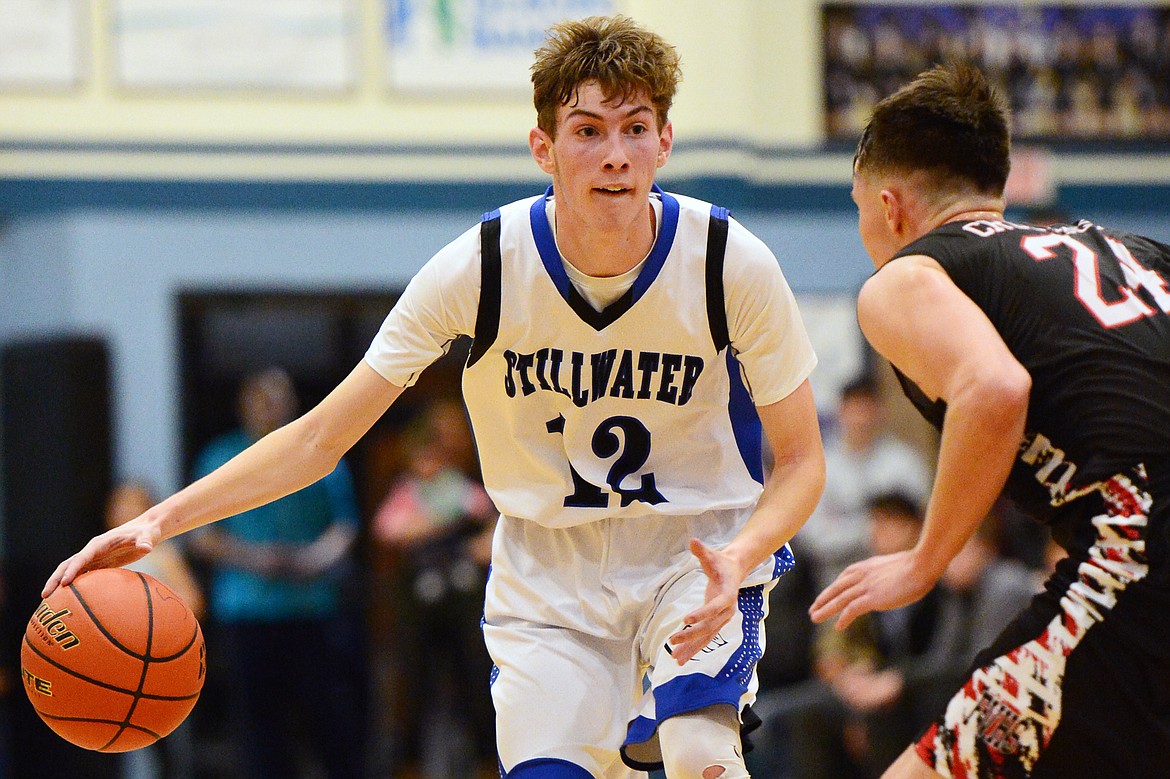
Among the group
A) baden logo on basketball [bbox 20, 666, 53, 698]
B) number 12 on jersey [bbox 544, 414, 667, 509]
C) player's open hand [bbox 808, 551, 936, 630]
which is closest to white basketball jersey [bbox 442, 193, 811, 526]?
number 12 on jersey [bbox 544, 414, 667, 509]

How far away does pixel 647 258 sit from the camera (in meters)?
3.77

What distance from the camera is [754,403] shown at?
383cm

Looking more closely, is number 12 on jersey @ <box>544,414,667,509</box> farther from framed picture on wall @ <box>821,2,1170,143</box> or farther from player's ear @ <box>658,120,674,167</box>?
framed picture on wall @ <box>821,2,1170,143</box>

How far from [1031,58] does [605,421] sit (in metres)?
8.90

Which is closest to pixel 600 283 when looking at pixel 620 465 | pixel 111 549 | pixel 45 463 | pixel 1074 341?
pixel 620 465

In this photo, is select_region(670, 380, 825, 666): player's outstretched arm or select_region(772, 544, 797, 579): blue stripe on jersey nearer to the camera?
select_region(670, 380, 825, 666): player's outstretched arm

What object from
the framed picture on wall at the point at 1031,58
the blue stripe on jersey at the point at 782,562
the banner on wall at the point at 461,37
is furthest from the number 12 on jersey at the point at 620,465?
the framed picture on wall at the point at 1031,58

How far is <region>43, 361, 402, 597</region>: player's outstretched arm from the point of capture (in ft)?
12.4

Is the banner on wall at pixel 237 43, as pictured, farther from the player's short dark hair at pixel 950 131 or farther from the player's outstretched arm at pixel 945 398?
the player's outstretched arm at pixel 945 398

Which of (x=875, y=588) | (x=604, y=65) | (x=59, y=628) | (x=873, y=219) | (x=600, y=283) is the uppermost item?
(x=604, y=65)

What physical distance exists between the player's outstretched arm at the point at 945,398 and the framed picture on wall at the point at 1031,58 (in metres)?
8.43

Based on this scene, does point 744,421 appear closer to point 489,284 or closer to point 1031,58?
point 489,284

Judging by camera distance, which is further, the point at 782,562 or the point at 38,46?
the point at 38,46

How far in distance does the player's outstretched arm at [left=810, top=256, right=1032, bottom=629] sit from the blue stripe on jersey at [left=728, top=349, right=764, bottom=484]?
0.55m
